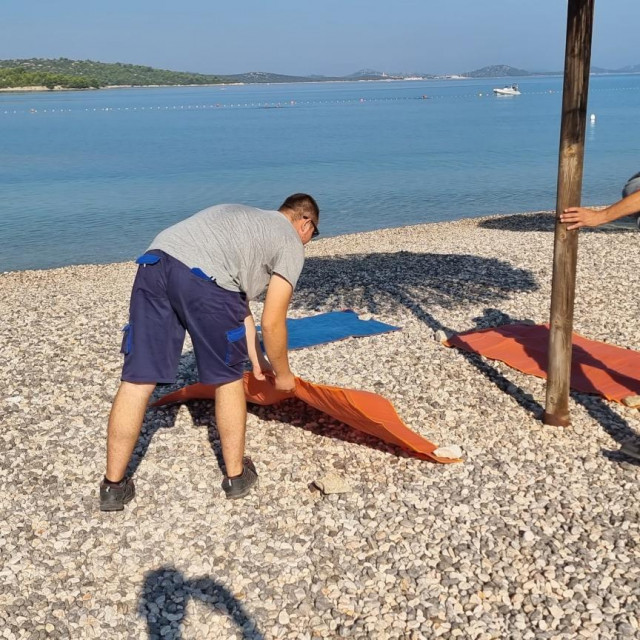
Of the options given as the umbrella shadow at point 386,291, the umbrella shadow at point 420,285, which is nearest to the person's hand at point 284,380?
the umbrella shadow at point 386,291

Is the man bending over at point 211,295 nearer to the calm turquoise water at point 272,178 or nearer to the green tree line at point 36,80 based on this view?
the calm turquoise water at point 272,178

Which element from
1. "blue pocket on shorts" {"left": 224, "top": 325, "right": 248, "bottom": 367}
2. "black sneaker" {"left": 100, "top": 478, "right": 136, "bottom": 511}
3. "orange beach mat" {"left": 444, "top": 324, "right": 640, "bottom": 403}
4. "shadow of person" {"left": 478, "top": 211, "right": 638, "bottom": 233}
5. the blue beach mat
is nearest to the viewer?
"blue pocket on shorts" {"left": 224, "top": 325, "right": 248, "bottom": 367}

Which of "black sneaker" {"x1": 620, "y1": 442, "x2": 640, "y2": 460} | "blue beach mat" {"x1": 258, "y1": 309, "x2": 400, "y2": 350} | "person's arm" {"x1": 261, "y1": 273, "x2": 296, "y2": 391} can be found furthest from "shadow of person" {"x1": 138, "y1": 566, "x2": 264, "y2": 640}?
"blue beach mat" {"x1": 258, "y1": 309, "x2": 400, "y2": 350}

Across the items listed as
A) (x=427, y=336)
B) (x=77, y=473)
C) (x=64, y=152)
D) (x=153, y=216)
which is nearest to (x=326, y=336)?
(x=427, y=336)

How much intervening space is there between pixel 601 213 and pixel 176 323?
2554 mm

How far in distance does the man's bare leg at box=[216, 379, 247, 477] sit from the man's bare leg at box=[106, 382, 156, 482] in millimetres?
404

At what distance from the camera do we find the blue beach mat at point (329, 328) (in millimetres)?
7879

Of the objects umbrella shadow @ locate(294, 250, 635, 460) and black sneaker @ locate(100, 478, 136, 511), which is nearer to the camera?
black sneaker @ locate(100, 478, 136, 511)

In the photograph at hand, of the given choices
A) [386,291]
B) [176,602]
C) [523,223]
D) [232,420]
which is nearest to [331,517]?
[232,420]

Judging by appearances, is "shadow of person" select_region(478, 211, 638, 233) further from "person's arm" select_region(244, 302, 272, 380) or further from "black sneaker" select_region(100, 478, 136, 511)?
"black sneaker" select_region(100, 478, 136, 511)

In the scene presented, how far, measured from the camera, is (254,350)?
4.82m

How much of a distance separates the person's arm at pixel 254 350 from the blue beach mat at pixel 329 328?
101 inches

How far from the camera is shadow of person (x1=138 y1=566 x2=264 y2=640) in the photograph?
3.61 m

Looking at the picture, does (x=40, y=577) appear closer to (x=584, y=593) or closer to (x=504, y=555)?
(x=504, y=555)
